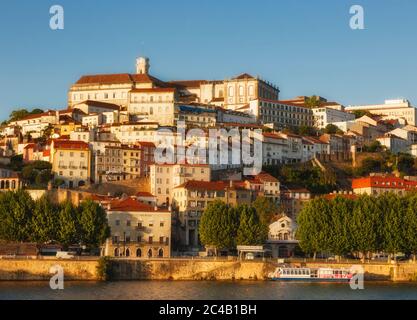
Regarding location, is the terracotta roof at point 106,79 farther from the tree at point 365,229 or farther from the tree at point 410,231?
the tree at point 410,231

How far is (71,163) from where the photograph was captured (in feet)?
272

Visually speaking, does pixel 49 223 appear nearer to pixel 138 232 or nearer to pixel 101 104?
pixel 138 232

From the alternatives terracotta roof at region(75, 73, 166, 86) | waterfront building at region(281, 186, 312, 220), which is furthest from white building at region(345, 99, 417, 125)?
waterfront building at region(281, 186, 312, 220)

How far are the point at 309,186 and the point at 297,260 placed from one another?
27.4 metres

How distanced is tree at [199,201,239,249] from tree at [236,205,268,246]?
0.51 meters

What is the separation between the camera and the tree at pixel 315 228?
60625 millimetres

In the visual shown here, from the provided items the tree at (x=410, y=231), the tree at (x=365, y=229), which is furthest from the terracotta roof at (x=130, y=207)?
the tree at (x=410, y=231)

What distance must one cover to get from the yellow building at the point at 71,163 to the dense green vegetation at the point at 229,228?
22769 mm

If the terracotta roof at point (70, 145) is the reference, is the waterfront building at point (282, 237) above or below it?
below

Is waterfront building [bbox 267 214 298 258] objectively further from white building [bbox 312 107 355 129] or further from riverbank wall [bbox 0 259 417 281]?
white building [bbox 312 107 355 129]

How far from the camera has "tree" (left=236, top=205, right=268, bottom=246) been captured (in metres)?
61.9

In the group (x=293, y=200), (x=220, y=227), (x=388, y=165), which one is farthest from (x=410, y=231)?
(x=388, y=165)
